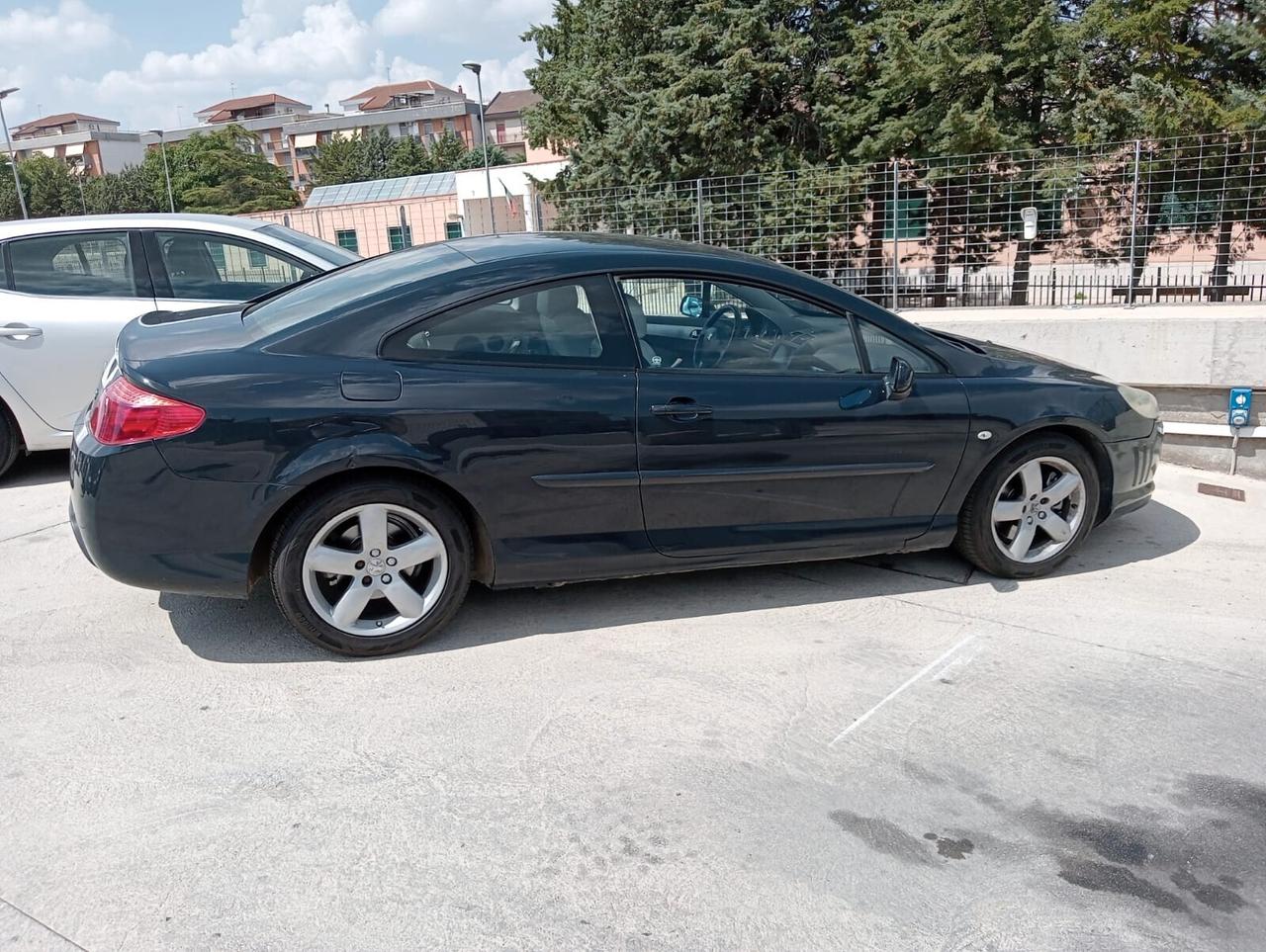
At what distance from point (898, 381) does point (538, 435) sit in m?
1.53

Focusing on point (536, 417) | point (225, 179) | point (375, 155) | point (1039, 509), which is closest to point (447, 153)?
point (375, 155)

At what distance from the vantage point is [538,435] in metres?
3.83

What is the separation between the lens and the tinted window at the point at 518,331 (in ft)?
12.5

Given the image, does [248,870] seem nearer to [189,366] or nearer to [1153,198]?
[189,366]

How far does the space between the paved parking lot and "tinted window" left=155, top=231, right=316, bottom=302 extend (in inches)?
95.6

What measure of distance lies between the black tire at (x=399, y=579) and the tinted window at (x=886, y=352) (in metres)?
1.86

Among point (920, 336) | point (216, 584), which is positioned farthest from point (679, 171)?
point (216, 584)

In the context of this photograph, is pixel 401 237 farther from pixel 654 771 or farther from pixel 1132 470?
pixel 654 771

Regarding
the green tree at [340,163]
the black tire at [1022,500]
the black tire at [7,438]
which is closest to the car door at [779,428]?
the black tire at [1022,500]

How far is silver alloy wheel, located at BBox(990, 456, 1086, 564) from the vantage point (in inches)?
182

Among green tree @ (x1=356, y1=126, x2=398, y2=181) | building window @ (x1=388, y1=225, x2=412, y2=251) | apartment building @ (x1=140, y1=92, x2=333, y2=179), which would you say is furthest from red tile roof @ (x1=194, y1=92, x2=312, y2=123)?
building window @ (x1=388, y1=225, x2=412, y2=251)

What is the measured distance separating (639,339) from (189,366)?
167 cm

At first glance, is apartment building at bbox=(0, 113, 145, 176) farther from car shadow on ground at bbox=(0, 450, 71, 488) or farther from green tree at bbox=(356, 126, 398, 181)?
car shadow on ground at bbox=(0, 450, 71, 488)

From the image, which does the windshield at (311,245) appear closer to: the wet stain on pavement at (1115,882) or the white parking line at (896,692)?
the white parking line at (896,692)
